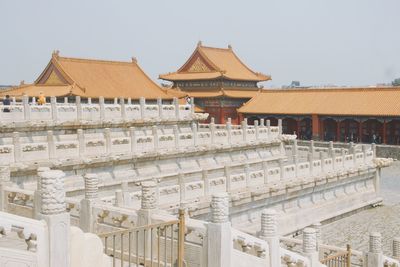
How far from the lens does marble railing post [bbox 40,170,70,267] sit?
7.21m

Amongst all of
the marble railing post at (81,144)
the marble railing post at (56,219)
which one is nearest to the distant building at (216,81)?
the marble railing post at (81,144)

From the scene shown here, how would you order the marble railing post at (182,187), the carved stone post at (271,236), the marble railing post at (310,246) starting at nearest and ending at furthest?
the carved stone post at (271,236), the marble railing post at (310,246), the marble railing post at (182,187)

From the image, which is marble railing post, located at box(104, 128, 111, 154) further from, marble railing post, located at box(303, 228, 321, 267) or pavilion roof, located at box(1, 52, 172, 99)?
pavilion roof, located at box(1, 52, 172, 99)

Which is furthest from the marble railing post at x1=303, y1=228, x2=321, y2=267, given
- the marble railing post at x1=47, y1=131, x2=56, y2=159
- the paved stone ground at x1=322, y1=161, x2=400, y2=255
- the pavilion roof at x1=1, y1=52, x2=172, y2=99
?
the pavilion roof at x1=1, y1=52, x2=172, y2=99

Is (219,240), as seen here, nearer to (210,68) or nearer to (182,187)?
(182,187)

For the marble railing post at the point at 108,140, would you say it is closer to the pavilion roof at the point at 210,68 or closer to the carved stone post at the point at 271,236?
the carved stone post at the point at 271,236

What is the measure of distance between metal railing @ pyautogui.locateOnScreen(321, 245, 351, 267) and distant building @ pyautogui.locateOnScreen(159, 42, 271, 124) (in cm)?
3654

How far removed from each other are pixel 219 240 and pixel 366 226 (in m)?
17.6

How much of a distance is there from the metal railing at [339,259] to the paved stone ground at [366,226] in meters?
7.00

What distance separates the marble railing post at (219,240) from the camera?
9.41m

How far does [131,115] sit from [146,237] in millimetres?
15608

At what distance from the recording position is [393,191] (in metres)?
33.2

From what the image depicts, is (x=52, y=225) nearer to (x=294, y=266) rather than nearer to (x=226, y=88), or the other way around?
(x=294, y=266)

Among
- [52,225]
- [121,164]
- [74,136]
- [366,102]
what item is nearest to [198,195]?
[121,164]
